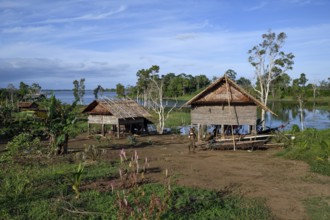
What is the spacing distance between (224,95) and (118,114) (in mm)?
7310

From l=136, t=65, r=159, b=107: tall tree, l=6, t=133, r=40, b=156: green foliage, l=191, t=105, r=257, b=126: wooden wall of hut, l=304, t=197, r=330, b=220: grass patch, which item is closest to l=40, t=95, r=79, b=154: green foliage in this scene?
l=6, t=133, r=40, b=156: green foliage

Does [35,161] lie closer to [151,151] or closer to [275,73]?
[151,151]

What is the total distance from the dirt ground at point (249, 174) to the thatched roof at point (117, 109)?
222 inches

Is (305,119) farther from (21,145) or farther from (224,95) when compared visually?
(21,145)

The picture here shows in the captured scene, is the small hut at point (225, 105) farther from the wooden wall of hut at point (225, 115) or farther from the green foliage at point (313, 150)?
the green foliage at point (313, 150)

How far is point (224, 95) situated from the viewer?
777 inches

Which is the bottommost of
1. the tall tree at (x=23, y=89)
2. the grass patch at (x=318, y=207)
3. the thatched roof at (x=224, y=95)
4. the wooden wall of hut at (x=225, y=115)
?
the grass patch at (x=318, y=207)

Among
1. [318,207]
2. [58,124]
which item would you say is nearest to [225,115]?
[58,124]

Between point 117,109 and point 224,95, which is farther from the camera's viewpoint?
point 117,109

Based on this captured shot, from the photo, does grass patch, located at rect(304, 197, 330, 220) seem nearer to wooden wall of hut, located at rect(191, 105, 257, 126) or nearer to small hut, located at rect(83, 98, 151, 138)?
wooden wall of hut, located at rect(191, 105, 257, 126)

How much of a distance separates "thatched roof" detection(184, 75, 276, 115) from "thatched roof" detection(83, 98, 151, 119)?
525 cm

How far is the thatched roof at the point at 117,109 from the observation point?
77.6 feet

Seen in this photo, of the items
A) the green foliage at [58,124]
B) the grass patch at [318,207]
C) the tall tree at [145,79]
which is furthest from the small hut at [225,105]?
the tall tree at [145,79]

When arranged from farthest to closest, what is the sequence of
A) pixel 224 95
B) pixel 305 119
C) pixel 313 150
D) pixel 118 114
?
pixel 305 119 → pixel 118 114 → pixel 224 95 → pixel 313 150
